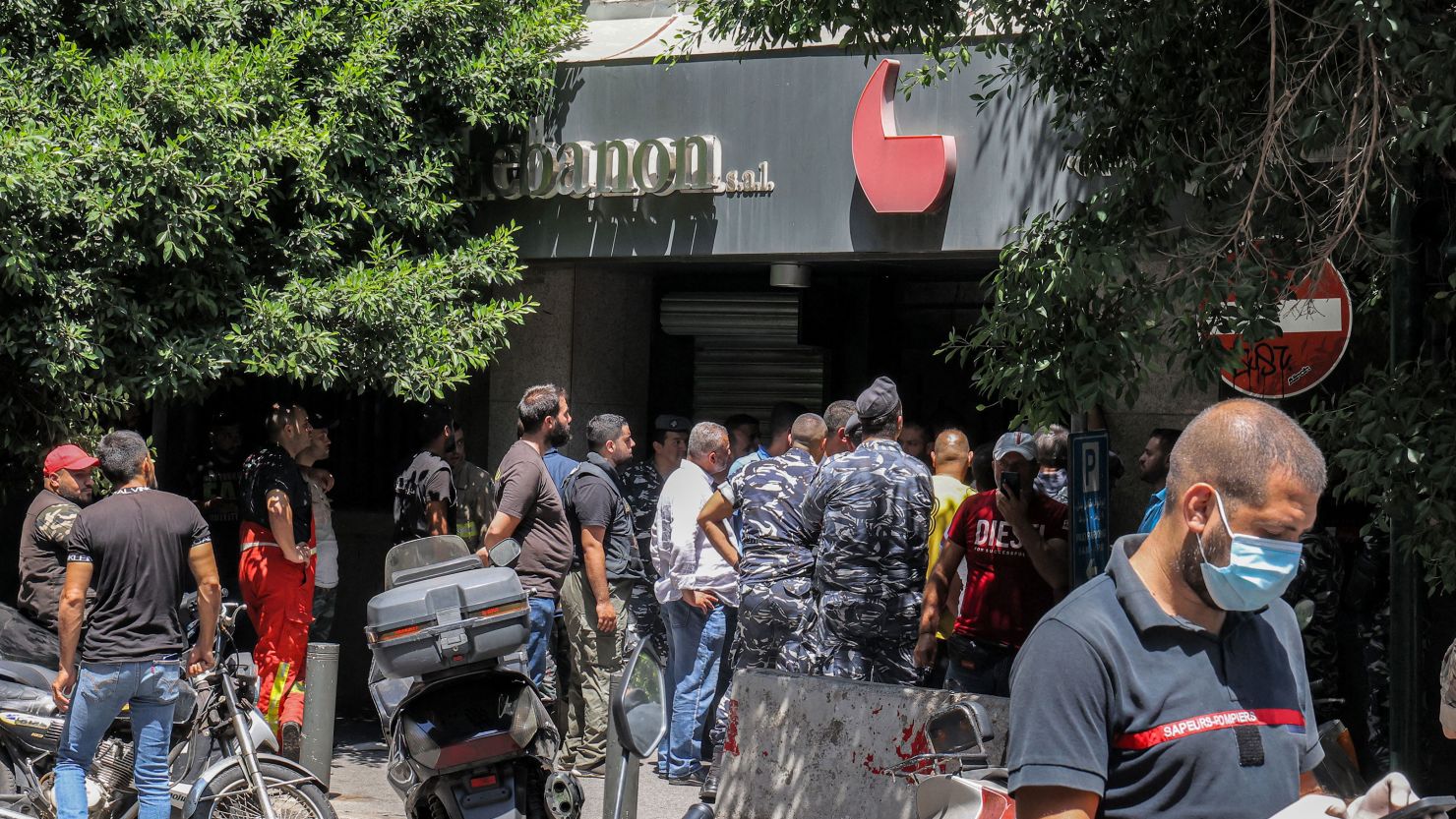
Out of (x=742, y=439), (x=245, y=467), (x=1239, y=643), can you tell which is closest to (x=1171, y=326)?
(x=1239, y=643)

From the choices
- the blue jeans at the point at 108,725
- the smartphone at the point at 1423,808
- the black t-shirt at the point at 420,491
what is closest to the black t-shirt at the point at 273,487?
the black t-shirt at the point at 420,491

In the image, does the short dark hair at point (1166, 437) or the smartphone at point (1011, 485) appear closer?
the smartphone at point (1011, 485)

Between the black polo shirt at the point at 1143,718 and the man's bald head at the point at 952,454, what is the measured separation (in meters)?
5.71

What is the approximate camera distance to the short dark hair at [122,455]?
6887mm

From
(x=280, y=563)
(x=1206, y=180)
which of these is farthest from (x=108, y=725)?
(x=1206, y=180)

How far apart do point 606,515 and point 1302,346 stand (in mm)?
3866

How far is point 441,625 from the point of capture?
18.6 feet

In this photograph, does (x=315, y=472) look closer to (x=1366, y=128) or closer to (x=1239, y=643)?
(x=1366, y=128)

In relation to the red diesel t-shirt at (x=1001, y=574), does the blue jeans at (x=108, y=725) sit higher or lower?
lower

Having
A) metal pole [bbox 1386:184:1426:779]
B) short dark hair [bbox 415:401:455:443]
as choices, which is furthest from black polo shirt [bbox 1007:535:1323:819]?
short dark hair [bbox 415:401:455:443]

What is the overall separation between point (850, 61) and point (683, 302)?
2.68 m

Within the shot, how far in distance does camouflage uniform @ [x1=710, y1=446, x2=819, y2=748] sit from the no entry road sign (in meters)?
2.24

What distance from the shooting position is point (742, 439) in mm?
10344

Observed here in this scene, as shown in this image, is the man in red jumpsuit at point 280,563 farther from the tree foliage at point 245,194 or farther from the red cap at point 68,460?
the red cap at point 68,460
